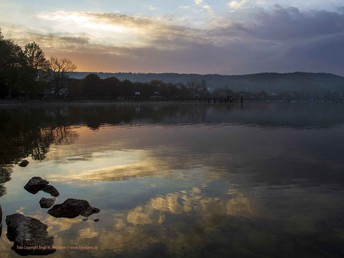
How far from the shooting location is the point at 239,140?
1377 inches

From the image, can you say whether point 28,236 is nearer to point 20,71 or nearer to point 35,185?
point 35,185

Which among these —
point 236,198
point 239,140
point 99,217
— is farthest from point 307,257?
point 239,140

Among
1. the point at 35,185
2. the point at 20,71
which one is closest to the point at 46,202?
the point at 35,185

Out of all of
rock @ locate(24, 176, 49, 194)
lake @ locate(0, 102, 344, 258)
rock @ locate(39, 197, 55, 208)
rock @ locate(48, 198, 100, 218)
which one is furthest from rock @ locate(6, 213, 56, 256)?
rock @ locate(24, 176, 49, 194)

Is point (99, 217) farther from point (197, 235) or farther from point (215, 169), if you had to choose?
point (215, 169)

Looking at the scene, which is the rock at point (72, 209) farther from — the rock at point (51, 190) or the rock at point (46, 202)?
the rock at point (51, 190)

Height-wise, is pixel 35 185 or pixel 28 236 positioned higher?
pixel 35 185

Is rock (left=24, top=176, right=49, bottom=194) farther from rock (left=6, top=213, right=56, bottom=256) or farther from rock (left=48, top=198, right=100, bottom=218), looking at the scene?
rock (left=6, top=213, right=56, bottom=256)

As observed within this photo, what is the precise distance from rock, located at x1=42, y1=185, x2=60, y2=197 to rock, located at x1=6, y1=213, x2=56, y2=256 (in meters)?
3.73

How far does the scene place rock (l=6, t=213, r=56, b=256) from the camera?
10.3m

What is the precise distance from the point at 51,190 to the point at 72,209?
341cm

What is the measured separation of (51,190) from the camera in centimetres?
1622

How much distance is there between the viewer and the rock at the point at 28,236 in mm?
10320

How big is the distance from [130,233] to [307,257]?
18.5 ft
